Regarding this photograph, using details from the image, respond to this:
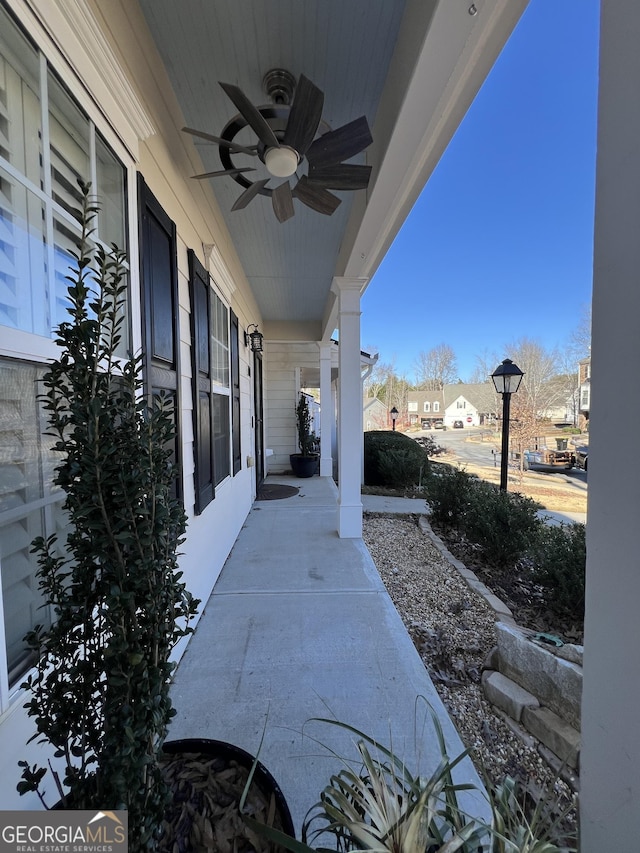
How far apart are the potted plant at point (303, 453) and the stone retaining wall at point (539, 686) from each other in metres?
5.63

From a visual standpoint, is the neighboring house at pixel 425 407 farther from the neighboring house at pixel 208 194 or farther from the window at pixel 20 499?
the window at pixel 20 499

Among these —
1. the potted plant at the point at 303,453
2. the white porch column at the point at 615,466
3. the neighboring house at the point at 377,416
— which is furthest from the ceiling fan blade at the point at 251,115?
the neighboring house at the point at 377,416

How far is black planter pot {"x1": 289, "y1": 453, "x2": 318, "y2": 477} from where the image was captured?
7.47 meters

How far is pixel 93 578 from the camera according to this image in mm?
846

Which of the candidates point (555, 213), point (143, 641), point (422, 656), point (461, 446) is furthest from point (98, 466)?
point (461, 446)

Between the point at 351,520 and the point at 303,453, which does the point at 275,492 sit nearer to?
the point at 303,453

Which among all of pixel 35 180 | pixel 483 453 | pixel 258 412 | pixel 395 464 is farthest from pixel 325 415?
pixel 483 453

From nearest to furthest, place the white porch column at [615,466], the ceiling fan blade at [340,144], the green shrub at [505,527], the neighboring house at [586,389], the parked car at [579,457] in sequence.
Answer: the white porch column at [615,466] < the neighboring house at [586,389] < the ceiling fan blade at [340,144] < the green shrub at [505,527] < the parked car at [579,457]

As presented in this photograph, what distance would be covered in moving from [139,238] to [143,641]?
165 centimetres

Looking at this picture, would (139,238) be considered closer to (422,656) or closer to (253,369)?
(422,656)

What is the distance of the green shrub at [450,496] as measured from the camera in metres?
4.34

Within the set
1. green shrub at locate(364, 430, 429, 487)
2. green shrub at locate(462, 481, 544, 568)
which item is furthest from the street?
green shrub at locate(462, 481, 544, 568)

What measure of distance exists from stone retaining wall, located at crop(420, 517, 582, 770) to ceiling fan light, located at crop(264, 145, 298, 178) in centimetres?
273

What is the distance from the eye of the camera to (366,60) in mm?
1792
